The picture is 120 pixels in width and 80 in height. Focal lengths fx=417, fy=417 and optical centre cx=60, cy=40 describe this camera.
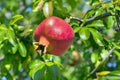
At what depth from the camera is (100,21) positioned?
9.20 ft

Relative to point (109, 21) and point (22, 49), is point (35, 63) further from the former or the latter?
point (109, 21)

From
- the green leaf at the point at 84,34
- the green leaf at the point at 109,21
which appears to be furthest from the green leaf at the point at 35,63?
the green leaf at the point at 109,21

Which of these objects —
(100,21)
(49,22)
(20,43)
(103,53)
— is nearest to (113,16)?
(100,21)

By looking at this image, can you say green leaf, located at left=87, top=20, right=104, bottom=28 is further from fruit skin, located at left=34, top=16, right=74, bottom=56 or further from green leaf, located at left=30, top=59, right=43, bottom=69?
fruit skin, located at left=34, top=16, right=74, bottom=56

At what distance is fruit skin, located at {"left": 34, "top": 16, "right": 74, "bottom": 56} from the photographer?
1952 mm

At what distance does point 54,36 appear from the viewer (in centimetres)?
196

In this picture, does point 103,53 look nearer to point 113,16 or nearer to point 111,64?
point 113,16

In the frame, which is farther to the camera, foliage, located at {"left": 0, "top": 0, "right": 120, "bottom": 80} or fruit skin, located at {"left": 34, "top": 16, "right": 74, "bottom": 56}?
foliage, located at {"left": 0, "top": 0, "right": 120, "bottom": 80}

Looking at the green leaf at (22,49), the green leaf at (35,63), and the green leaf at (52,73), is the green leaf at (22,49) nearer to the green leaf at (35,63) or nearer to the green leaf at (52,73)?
the green leaf at (35,63)

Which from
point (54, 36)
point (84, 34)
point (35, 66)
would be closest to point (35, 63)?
point (35, 66)

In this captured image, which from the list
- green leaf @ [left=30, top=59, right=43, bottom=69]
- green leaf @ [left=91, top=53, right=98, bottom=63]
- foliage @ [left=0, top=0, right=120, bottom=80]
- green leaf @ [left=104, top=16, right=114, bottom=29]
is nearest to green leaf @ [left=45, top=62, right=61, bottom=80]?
foliage @ [left=0, top=0, right=120, bottom=80]

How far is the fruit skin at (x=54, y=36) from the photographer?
1.95 m

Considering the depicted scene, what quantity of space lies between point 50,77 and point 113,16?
70 cm

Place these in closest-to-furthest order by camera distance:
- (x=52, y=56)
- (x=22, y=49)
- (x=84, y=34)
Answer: (x=84, y=34)
(x=22, y=49)
(x=52, y=56)
